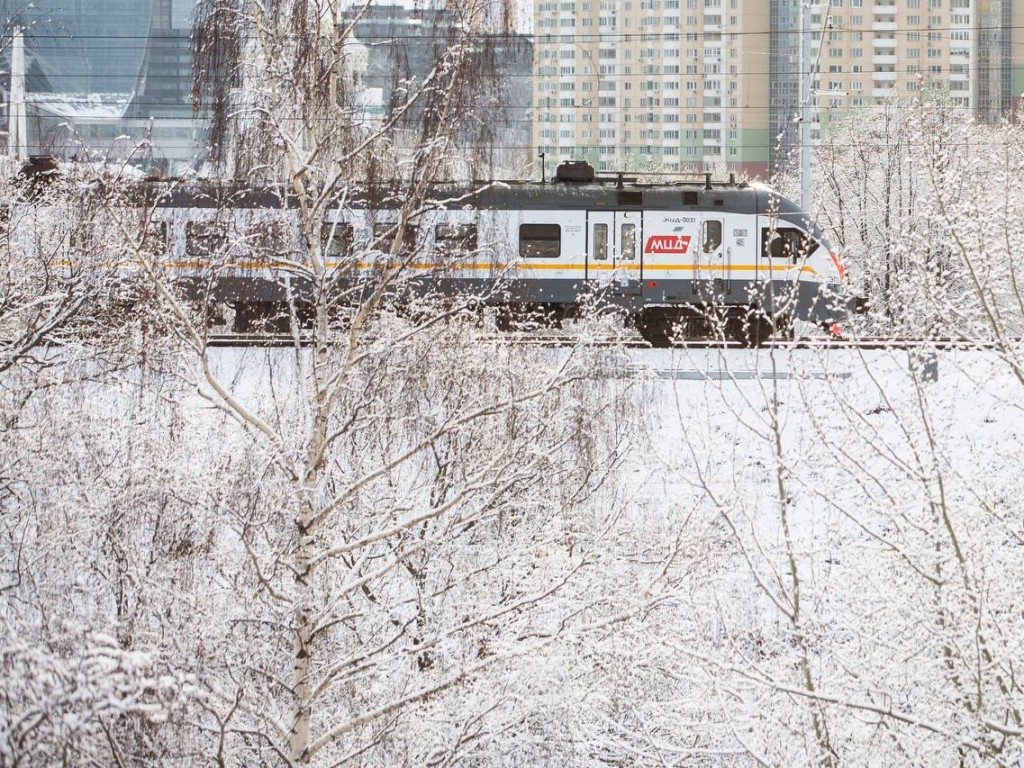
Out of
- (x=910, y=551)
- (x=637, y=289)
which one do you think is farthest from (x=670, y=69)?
(x=910, y=551)

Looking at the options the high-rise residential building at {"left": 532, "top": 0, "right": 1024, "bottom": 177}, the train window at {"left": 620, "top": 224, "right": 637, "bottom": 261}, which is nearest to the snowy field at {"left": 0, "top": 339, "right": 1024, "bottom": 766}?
the train window at {"left": 620, "top": 224, "right": 637, "bottom": 261}

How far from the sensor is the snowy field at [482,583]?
6.69 metres

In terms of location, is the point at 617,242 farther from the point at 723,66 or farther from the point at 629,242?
the point at 723,66

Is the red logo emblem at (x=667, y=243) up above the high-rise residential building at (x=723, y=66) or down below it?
below

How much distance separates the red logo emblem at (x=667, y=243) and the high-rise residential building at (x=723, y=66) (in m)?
44.0

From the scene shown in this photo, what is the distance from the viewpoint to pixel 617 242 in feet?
58.7

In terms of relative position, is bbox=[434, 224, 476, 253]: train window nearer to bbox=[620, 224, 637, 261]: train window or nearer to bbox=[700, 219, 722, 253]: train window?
bbox=[620, 224, 637, 261]: train window

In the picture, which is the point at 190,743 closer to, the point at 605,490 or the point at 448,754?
the point at 448,754

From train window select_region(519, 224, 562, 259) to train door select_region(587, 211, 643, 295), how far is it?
470 millimetres

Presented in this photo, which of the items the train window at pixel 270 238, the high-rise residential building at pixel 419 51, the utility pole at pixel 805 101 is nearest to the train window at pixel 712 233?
the utility pole at pixel 805 101

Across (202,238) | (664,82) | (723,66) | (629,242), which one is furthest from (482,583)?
(664,82)

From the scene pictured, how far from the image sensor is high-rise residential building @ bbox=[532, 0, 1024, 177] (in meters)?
63.3

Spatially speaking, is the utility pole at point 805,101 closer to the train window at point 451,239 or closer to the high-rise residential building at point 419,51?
the train window at point 451,239

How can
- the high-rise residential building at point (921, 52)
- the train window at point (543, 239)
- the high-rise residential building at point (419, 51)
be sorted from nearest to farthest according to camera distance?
the high-rise residential building at point (419, 51) < the train window at point (543, 239) < the high-rise residential building at point (921, 52)
